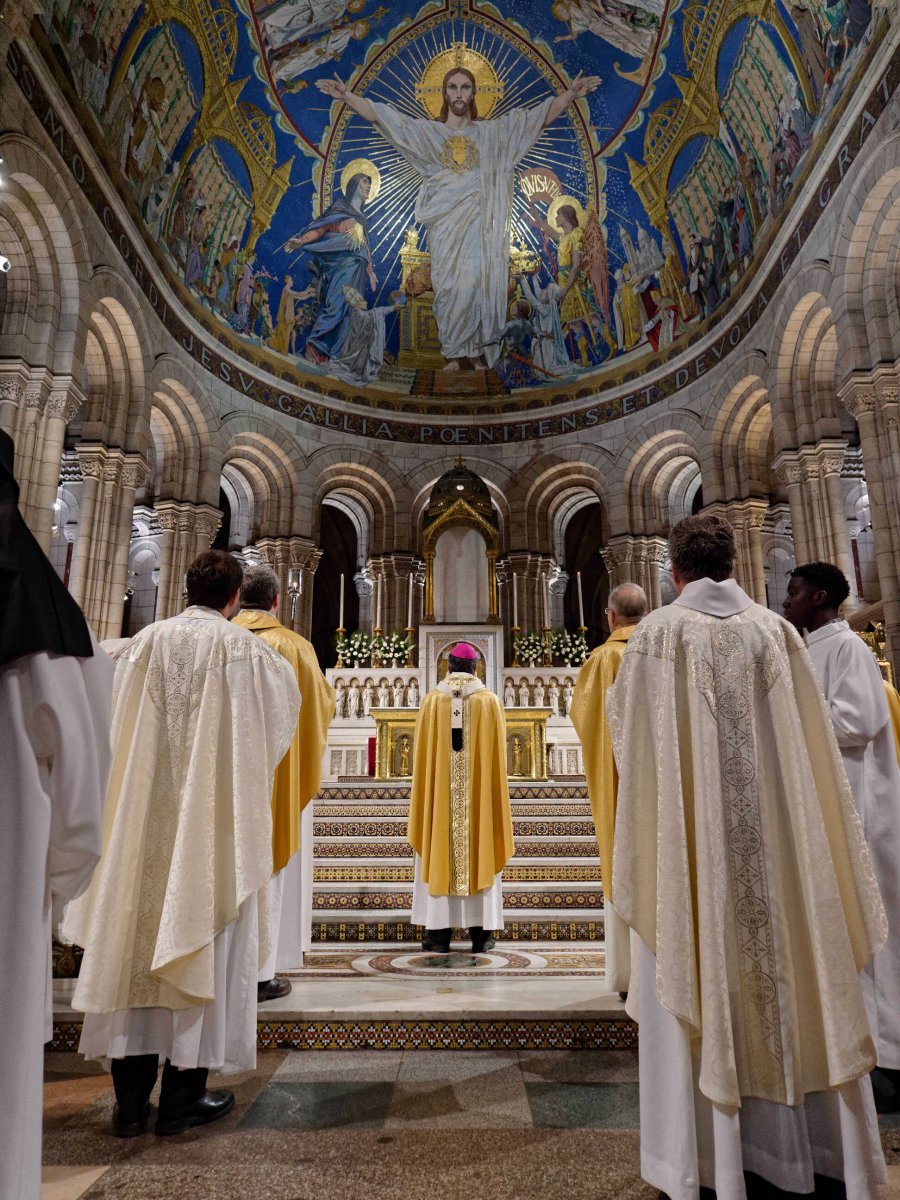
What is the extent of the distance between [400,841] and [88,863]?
513cm

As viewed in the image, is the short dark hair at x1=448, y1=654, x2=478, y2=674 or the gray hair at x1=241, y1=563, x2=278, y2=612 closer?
the gray hair at x1=241, y1=563, x2=278, y2=612

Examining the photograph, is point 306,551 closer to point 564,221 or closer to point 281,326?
point 281,326

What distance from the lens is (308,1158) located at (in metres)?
2.59

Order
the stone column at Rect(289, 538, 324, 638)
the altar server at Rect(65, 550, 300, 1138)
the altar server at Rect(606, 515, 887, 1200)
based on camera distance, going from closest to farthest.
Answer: the altar server at Rect(606, 515, 887, 1200) → the altar server at Rect(65, 550, 300, 1138) → the stone column at Rect(289, 538, 324, 638)

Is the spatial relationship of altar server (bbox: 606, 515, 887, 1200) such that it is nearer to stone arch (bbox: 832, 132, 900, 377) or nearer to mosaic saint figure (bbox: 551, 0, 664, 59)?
stone arch (bbox: 832, 132, 900, 377)

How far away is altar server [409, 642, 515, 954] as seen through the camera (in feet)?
17.9

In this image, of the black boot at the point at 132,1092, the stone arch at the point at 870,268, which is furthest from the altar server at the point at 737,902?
the stone arch at the point at 870,268

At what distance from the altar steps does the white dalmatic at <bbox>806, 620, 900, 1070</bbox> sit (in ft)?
9.43

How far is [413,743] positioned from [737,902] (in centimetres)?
728

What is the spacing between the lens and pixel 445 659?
37.6 feet

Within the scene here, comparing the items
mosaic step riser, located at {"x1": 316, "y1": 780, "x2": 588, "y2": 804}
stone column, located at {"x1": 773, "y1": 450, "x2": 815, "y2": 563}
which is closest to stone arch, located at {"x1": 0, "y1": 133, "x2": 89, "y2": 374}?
mosaic step riser, located at {"x1": 316, "y1": 780, "x2": 588, "y2": 804}

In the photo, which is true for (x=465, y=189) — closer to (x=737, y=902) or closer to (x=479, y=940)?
(x=479, y=940)

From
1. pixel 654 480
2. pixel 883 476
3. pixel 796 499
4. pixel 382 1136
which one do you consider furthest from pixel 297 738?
pixel 654 480

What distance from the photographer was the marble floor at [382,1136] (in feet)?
7.89
